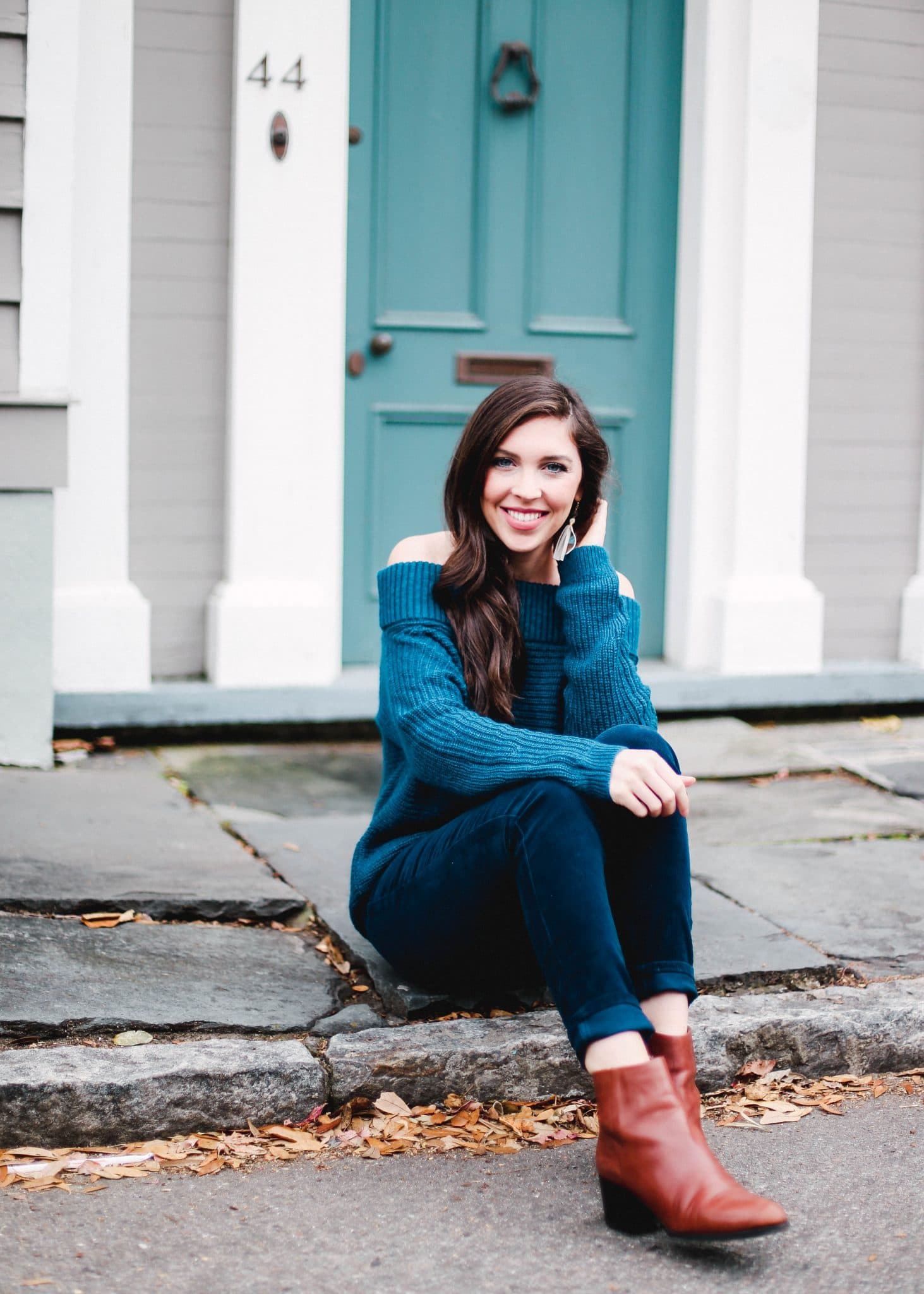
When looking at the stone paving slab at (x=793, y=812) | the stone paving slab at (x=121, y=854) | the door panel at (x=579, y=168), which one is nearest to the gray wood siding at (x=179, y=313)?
the stone paving slab at (x=121, y=854)

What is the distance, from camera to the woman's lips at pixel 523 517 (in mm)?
2848

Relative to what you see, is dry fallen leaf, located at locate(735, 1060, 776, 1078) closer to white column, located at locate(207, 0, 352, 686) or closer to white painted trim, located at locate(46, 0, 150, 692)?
white column, located at locate(207, 0, 352, 686)

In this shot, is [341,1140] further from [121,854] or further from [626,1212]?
[121,854]

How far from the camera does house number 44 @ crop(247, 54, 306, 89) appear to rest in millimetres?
4930

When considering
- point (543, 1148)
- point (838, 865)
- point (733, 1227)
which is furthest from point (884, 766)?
point (733, 1227)

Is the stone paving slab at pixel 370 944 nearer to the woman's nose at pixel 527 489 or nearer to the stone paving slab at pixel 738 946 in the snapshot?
the stone paving slab at pixel 738 946

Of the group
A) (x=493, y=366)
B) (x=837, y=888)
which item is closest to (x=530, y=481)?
(x=837, y=888)

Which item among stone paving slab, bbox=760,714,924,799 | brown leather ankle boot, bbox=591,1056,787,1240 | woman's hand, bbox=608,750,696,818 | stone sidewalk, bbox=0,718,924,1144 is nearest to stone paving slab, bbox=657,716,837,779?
stone paving slab, bbox=760,714,924,799

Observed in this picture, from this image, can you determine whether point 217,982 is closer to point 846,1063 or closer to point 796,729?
point 846,1063

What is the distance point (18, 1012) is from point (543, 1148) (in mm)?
959

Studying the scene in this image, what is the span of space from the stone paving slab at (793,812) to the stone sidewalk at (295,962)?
1cm

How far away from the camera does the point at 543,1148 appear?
2537mm

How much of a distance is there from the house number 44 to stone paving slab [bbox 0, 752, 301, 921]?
228 centimetres

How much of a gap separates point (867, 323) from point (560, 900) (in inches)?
159
